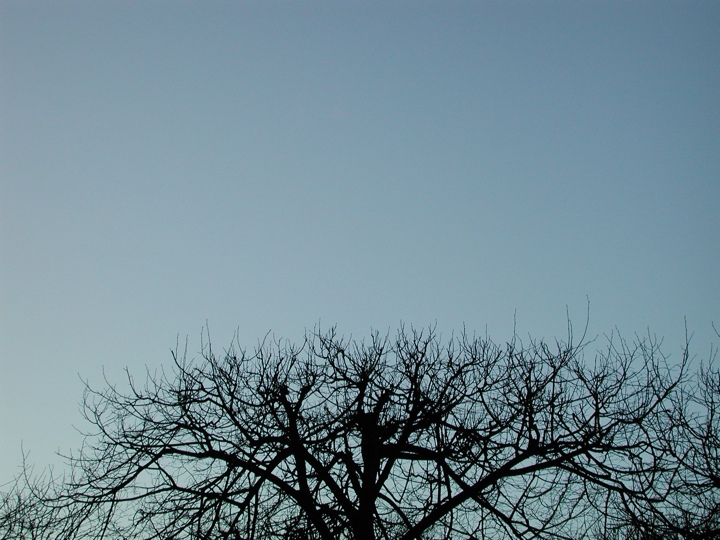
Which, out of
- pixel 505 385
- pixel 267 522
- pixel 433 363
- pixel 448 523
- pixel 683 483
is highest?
pixel 433 363

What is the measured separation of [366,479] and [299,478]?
1.06m

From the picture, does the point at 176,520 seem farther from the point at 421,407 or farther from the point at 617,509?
the point at 617,509

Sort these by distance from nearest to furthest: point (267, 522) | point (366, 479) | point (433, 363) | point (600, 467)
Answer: point (267, 522)
point (600, 467)
point (366, 479)
point (433, 363)

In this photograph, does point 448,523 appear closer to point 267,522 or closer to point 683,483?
point 267,522

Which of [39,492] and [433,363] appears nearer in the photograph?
[39,492]

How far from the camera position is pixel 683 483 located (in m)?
8.30

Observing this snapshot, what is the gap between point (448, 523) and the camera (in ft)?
27.1

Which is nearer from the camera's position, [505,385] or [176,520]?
[176,520]

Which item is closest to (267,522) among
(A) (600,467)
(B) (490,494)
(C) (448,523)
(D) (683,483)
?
(C) (448,523)

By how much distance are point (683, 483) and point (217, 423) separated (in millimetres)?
5993

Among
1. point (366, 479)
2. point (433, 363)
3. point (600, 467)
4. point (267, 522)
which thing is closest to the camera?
point (267, 522)

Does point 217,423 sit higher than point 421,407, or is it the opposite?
point 217,423

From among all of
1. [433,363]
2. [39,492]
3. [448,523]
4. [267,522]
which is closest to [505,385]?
[433,363]

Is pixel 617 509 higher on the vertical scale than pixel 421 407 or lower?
lower
